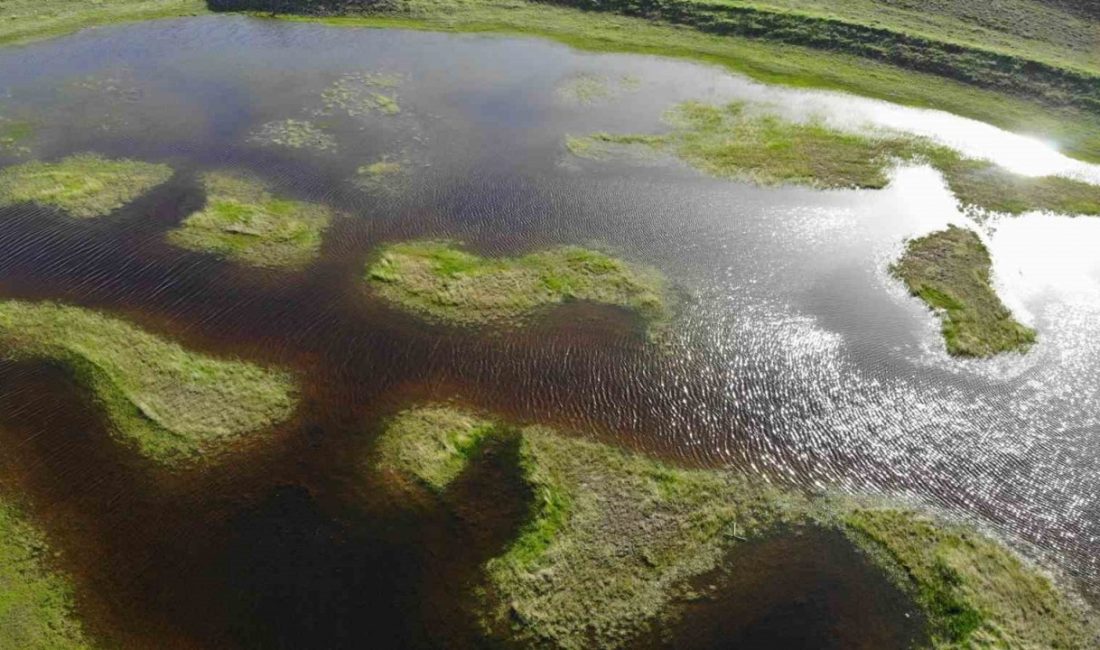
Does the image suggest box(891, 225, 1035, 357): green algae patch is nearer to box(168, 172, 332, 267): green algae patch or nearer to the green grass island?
the green grass island

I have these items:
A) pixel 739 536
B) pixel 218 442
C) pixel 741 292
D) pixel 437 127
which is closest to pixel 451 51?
pixel 437 127

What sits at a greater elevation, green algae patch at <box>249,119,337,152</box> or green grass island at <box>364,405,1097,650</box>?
green algae patch at <box>249,119,337,152</box>

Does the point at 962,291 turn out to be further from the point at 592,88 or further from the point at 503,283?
the point at 592,88

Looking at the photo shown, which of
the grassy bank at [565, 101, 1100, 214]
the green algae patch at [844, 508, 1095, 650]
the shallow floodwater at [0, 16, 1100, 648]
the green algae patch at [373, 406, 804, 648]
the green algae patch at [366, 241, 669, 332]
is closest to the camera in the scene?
the green algae patch at [844, 508, 1095, 650]

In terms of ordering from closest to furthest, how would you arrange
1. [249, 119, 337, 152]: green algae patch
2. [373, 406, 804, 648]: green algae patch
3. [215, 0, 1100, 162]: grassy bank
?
[373, 406, 804, 648]: green algae patch
[249, 119, 337, 152]: green algae patch
[215, 0, 1100, 162]: grassy bank

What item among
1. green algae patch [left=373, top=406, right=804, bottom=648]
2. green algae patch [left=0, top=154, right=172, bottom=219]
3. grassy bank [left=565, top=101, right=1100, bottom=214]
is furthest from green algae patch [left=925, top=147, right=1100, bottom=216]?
green algae patch [left=0, top=154, right=172, bottom=219]

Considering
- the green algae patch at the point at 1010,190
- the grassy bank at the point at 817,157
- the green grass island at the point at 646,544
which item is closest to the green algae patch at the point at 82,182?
the green grass island at the point at 646,544

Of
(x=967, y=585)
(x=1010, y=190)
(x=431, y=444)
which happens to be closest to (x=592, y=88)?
(x=1010, y=190)

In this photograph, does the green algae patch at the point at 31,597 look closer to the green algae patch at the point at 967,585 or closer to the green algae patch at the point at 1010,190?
the green algae patch at the point at 967,585
